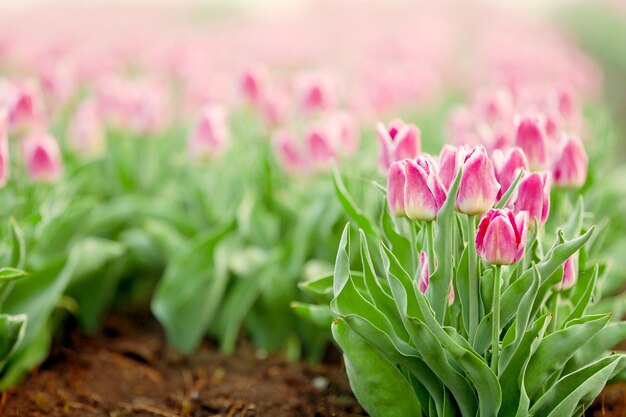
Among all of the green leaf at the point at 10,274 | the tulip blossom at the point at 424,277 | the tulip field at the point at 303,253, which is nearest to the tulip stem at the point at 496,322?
the tulip field at the point at 303,253

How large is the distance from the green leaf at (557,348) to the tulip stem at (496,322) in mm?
97

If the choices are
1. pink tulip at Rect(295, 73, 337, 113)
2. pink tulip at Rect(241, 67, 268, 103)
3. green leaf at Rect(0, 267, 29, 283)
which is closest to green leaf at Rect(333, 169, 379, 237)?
green leaf at Rect(0, 267, 29, 283)

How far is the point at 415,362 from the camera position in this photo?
1841mm

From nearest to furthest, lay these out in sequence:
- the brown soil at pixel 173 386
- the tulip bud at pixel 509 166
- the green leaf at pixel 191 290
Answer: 1. the tulip bud at pixel 509 166
2. the brown soil at pixel 173 386
3. the green leaf at pixel 191 290

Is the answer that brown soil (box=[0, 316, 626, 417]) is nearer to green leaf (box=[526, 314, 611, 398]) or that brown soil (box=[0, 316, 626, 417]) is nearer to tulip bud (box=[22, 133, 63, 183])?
green leaf (box=[526, 314, 611, 398])

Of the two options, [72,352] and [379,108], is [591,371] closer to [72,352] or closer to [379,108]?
[72,352]

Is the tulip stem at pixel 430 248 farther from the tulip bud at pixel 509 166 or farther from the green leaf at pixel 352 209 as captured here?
the green leaf at pixel 352 209

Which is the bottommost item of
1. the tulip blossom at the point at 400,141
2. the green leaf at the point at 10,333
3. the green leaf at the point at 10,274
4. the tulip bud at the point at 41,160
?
the green leaf at the point at 10,333

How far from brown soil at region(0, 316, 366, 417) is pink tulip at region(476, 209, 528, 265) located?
77 centimetres

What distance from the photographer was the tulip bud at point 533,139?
2.10 m

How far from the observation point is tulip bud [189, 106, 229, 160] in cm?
319

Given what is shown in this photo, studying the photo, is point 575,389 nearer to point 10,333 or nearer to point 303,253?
point 303,253

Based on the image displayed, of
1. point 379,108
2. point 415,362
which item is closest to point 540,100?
point 379,108

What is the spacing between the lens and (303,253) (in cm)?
291
